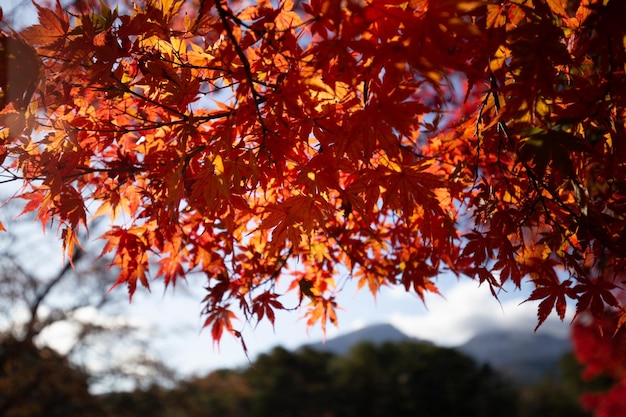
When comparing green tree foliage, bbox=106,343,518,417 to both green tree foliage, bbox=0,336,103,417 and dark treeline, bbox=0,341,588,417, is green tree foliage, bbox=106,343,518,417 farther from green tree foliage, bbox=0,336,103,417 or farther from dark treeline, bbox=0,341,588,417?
green tree foliage, bbox=0,336,103,417

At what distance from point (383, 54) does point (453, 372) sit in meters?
15.4

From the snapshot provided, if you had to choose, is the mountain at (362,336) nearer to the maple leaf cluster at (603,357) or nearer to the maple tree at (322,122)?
the maple leaf cluster at (603,357)

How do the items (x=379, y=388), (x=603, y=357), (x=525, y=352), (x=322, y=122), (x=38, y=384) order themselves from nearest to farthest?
(x=322, y=122) < (x=38, y=384) < (x=603, y=357) < (x=379, y=388) < (x=525, y=352)

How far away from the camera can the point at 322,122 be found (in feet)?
4.04

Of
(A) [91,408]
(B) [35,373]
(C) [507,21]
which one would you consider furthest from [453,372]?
(C) [507,21]

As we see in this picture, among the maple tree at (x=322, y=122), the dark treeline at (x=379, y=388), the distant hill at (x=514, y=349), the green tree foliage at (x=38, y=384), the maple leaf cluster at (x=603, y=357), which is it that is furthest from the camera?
the distant hill at (x=514, y=349)

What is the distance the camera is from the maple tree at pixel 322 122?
960 mm

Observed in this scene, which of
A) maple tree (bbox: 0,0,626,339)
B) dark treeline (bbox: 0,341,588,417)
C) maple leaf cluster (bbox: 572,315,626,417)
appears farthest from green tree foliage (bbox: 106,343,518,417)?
maple tree (bbox: 0,0,626,339)

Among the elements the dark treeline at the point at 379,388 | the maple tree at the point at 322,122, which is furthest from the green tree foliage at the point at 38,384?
the maple tree at the point at 322,122

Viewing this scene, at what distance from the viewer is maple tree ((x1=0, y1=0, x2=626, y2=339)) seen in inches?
37.8

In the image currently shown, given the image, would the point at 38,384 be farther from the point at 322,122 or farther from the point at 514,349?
the point at 514,349

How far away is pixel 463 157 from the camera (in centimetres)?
175

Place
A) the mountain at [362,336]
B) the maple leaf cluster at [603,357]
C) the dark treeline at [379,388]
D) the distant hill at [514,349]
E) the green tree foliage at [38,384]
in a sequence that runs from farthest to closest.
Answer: the distant hill at [514,349] < the mountain at [362,336] < the dark treeline at [379,388] < the maple leaf cluster at [603,357] < the green tree foliage at [38,384]

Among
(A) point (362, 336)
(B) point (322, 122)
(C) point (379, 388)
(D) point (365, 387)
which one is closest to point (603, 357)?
(C) point (379, 388)
